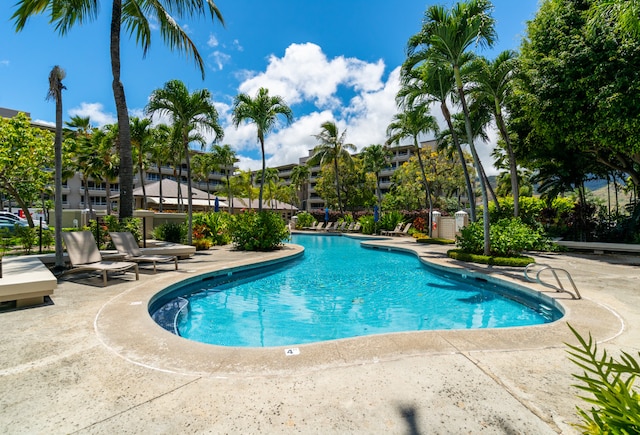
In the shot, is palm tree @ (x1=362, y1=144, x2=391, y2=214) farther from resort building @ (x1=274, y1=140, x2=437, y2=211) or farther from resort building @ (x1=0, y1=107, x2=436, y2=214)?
resort building @ (x1=274, y1=140, x2=437, y2=211)

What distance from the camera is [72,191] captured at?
45.6 meters

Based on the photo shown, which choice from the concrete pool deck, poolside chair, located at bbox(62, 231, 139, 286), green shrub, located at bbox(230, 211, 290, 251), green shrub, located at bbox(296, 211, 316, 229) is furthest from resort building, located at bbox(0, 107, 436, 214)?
the concrete pool deck

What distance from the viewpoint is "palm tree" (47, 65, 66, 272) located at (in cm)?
784

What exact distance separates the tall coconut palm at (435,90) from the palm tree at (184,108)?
8785 millimetres

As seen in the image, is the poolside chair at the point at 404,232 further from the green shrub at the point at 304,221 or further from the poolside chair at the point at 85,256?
the poolside chair at the point at 85,256

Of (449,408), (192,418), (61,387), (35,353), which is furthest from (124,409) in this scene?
(449,408)

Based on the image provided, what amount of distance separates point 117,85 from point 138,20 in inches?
140

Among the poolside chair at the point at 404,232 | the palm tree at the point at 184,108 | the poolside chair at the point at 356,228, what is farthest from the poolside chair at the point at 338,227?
the palm tree at the point at 184,108

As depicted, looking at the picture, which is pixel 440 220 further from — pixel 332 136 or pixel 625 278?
pixel 332 136

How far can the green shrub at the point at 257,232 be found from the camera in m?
14.3

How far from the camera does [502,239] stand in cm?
1061

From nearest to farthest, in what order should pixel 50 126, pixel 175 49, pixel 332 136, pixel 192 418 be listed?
pixel 192 418 < pixel 175 49 < pixel 332 136 < pixel 50 126

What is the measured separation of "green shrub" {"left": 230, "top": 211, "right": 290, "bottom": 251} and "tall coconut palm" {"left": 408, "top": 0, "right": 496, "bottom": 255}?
28.2 ft

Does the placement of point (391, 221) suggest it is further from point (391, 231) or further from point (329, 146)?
point (329, 146)
